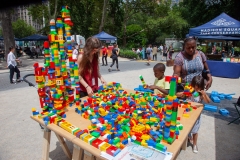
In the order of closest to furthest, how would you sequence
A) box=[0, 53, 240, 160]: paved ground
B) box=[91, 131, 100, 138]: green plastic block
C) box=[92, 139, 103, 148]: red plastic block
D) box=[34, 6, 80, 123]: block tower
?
box=[92, 139, 103, 148]: red plastic block < box=[91, 131, 100, 138]: green plastic block < box=[34, 6, 80, 123]: block tower < box=[0, 53, 240, 160]: paved ground

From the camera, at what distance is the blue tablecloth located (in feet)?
27.9

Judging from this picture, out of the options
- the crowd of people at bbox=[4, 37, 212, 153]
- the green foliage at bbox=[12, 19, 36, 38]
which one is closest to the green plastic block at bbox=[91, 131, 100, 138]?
the crowd of people at bbox=[4, 37, 212, 153]

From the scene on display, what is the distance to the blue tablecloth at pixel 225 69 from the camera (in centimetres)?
852

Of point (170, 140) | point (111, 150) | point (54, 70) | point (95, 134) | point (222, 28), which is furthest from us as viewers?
point (222, 28)

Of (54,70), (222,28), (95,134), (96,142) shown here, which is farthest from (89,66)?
(222,28)

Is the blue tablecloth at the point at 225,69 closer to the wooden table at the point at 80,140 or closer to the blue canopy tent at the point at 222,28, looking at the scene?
the blue canopy tent at the point at 222,28

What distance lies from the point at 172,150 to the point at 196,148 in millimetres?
1866

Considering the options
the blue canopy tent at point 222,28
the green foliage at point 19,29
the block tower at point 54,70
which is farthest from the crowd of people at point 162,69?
the green foliage at point 19,29

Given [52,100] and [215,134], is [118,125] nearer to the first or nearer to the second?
[52,100]

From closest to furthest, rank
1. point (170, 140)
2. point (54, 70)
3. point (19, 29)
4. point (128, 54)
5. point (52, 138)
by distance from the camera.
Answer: point (170, 140)
point (54, 70)
point (52, 138)
point (128, 54)
point (19, 29)

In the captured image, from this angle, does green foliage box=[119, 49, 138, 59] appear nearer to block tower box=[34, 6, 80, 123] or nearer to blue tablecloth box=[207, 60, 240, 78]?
blue tablecloth box=[207, 60, 240, 78]

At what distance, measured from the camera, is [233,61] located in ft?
29.9

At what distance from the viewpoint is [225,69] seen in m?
8.81

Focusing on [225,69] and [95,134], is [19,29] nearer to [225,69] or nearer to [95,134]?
[225,69]
